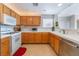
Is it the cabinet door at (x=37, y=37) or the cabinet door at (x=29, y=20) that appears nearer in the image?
the cabinet door at (x=37, y=37)

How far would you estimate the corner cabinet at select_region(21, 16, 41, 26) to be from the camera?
7969mm

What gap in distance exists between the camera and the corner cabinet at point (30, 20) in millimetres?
7969

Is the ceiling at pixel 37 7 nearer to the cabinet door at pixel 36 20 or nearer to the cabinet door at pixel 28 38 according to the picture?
the cabinet door at pixel 36 20

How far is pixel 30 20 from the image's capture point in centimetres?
798

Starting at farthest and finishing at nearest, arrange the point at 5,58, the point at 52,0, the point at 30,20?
the point at 30,20
the point at 52,0
the point at 5,58

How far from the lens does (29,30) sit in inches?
322

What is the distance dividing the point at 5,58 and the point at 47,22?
7.49m

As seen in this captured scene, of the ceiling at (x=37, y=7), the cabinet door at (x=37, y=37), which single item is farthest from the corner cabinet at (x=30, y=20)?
the cabinet door at (x=37, y=37)

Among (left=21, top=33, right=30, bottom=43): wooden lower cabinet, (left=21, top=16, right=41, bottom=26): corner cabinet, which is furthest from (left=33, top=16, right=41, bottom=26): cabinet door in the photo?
(left=21, top=33, right=30, bottom=43): wooden lower cabinet

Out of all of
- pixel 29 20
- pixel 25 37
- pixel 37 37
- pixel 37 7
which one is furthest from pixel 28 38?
pixel 37 7

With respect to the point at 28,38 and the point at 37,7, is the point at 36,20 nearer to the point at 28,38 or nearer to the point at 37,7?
the point at 28,38

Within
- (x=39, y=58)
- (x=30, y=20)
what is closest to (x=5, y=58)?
(x=39, y=58)

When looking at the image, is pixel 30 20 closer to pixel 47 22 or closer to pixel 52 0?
pixel 47 22

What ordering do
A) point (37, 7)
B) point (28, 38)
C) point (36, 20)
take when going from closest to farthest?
point (37, 7) → point (28, 38) → point (36, 20)
